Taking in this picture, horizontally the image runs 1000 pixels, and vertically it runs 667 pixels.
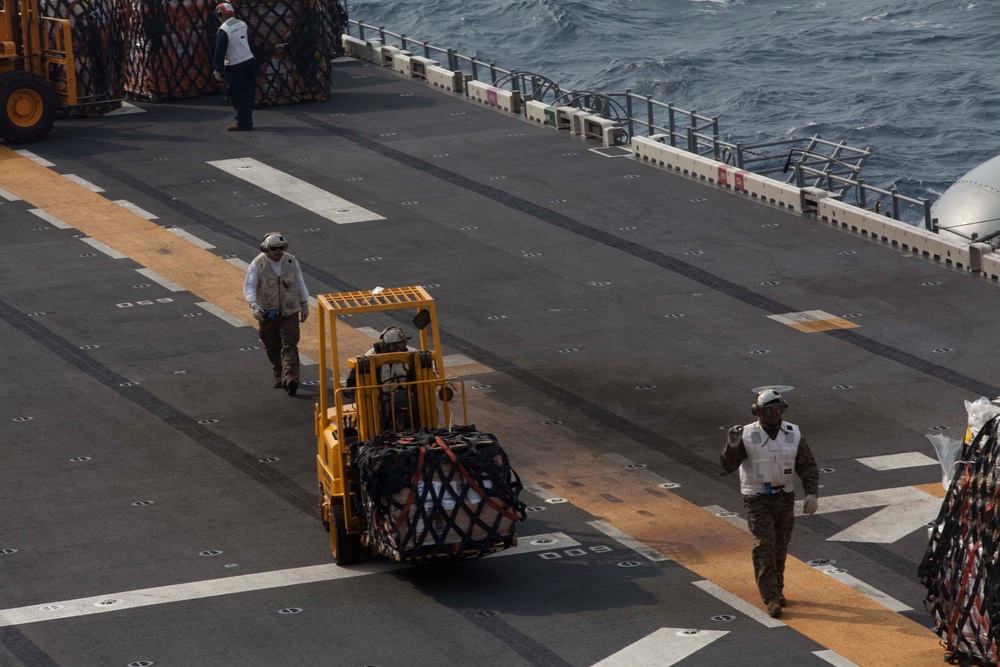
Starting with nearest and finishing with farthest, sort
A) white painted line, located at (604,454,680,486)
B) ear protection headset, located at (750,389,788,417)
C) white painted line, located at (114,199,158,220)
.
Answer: ear protection headset, located at (750,389,788,417) → white painted line, located at (604,454,680,486) → white painted line, located at (114,199,158,220)

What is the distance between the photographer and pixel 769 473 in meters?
14.3

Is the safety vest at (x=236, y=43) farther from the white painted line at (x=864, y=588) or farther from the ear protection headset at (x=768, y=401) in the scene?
the ear protection headset at (x=768, y=401)

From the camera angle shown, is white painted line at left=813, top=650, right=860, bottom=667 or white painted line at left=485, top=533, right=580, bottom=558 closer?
white painted line at left=813, top=650, right=860, bottom=667

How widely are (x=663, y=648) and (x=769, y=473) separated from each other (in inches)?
72.3

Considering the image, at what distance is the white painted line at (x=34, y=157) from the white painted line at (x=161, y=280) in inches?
290

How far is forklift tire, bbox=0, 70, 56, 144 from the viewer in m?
32.7

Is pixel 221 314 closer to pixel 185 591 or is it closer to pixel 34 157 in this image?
pixel 185 591

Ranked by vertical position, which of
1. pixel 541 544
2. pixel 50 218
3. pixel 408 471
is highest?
pixel 408 471

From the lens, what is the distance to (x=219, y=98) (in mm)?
37594

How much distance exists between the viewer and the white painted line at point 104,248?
2661 centimetres

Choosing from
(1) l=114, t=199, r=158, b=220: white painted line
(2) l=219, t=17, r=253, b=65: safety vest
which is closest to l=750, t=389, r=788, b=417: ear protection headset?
(1) l=114, t=199, r=158, b=220: white painted line

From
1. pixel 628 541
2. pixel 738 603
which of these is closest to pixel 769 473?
pixel 738 603

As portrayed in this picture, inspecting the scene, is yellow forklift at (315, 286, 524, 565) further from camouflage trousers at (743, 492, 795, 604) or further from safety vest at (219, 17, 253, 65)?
safety vest at (219, 17, 253, 65)

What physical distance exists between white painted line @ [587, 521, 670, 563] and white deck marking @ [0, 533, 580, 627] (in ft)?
2.06
